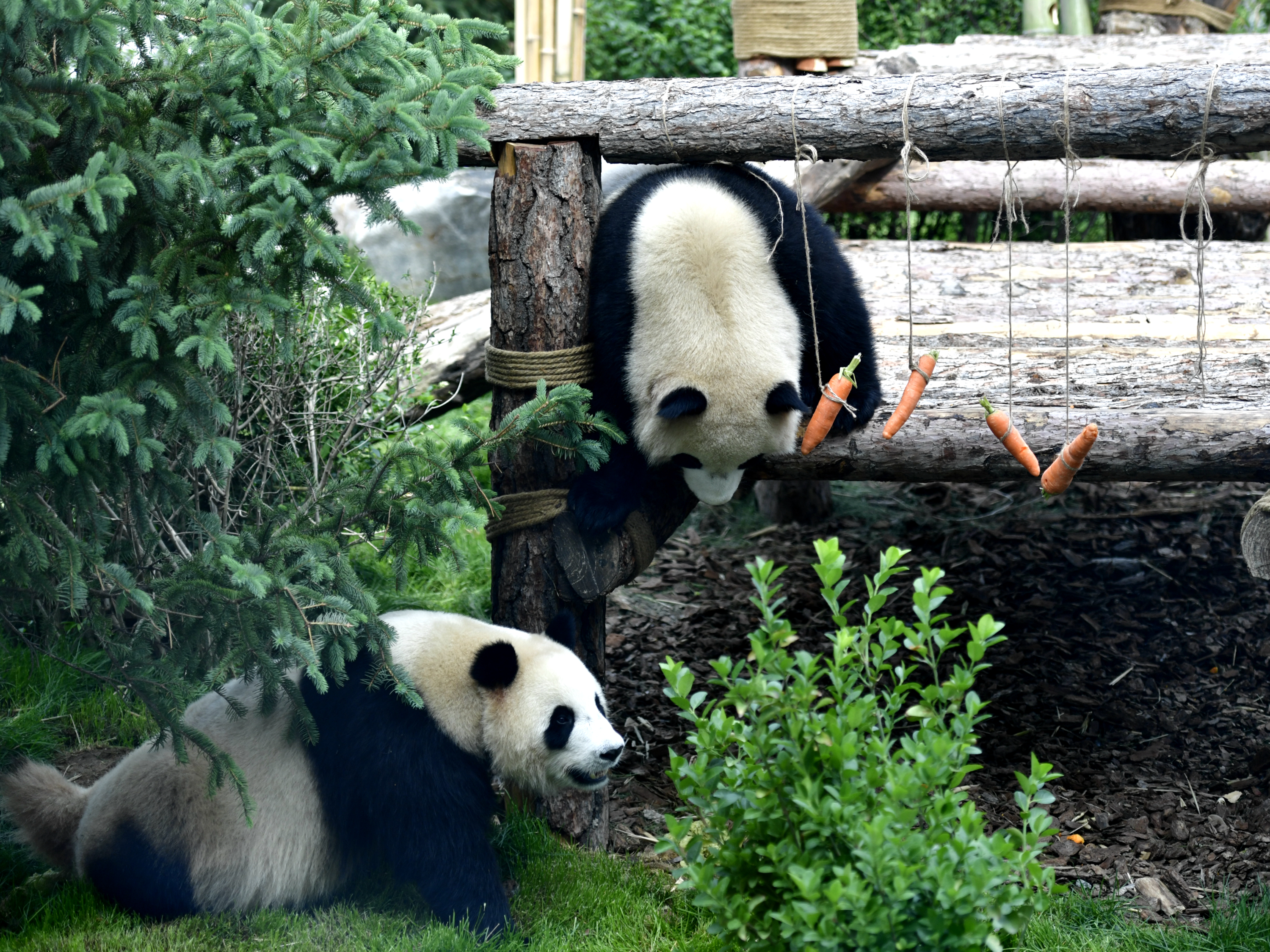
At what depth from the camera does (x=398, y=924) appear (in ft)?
9.39

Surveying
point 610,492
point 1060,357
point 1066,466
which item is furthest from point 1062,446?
point 610,492

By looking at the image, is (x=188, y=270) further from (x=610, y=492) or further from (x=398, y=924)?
(x=398, y=924)

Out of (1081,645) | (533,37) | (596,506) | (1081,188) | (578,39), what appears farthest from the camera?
(578,39)

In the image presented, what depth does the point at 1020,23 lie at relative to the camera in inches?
363

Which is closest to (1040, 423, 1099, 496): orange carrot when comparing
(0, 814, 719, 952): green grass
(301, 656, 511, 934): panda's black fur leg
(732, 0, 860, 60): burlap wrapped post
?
(0, 814, 719, 952): green grass

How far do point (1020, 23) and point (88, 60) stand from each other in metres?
8.78

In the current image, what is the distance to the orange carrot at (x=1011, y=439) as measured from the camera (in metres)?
2.85

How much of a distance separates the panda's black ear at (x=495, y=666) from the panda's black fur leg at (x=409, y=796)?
0.58 feet

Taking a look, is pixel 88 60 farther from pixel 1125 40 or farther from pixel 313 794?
pixel 1125 40

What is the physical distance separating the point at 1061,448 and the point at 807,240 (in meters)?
1.02

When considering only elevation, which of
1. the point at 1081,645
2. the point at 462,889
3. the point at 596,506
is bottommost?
the point at 1081,645

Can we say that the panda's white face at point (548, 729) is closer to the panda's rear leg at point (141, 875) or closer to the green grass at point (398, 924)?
the green grass at point (398, 924)

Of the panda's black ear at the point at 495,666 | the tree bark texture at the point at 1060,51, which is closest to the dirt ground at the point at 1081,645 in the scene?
the panda's black ear at the point at 495,666

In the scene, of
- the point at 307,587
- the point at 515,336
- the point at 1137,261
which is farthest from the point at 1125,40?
the point at 307,587
